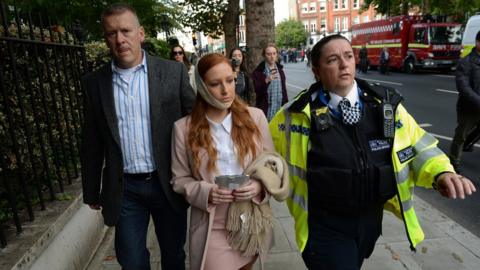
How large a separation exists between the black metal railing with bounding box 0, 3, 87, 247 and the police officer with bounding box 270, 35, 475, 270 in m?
1.91

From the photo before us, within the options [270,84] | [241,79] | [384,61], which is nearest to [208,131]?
[270,84]

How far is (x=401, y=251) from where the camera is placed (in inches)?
130

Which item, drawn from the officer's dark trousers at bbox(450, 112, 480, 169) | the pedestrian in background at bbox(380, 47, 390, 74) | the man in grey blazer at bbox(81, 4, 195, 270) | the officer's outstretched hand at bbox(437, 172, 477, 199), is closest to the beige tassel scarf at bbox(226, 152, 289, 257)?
the man in grey blazer at bbox(81, 4, 195, 270)

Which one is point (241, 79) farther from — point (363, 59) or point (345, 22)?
point (345, 22)

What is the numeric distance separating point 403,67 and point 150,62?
23317mm

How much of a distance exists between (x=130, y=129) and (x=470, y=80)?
4679 mm

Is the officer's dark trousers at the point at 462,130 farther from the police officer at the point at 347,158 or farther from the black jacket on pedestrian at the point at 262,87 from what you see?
the police officer at the point at 347,158

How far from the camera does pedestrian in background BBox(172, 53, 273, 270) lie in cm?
202

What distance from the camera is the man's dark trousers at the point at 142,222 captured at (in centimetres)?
234

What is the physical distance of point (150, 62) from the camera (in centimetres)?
233

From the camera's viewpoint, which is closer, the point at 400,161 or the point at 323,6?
the point at 400,161

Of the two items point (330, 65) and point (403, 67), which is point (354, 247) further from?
point (403, 67)

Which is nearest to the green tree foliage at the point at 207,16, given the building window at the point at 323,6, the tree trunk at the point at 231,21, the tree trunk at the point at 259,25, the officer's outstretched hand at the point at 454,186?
the tree trunk at the point at 231,21

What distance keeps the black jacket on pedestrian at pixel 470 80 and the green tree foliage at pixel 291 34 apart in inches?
2914
